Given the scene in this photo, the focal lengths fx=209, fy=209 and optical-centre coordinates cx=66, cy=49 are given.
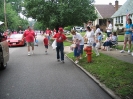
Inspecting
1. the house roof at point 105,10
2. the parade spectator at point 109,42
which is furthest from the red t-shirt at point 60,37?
the house roof at point 105,10

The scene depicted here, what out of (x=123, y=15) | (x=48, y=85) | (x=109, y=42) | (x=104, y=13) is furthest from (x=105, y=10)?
(x=48, y=85)

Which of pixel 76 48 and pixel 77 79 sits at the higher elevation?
pixel 76 48

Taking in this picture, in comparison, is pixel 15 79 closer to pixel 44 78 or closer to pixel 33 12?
pixel 44 78

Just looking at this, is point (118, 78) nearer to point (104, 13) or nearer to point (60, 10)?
point (60, 10)

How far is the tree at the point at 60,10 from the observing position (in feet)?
79.0

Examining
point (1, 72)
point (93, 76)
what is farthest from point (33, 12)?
point (93, 76)

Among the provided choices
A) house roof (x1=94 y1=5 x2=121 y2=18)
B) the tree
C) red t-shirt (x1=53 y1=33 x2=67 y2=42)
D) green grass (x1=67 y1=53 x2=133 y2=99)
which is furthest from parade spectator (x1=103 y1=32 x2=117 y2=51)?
house roof (x1=94 y1=5 x2=121 y2=18)

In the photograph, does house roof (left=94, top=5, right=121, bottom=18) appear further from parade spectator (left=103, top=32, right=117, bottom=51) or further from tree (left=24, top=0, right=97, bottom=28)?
parade spectator (left=103, top=32, right=117, bottom=51)

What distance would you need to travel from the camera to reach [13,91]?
5.70 metres

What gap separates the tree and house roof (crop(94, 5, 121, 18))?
1035 inches

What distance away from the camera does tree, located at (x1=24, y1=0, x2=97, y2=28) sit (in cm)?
2408

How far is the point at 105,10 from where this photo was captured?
53531mm

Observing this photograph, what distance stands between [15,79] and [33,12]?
19.0 meters

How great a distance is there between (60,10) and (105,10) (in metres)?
31.9
